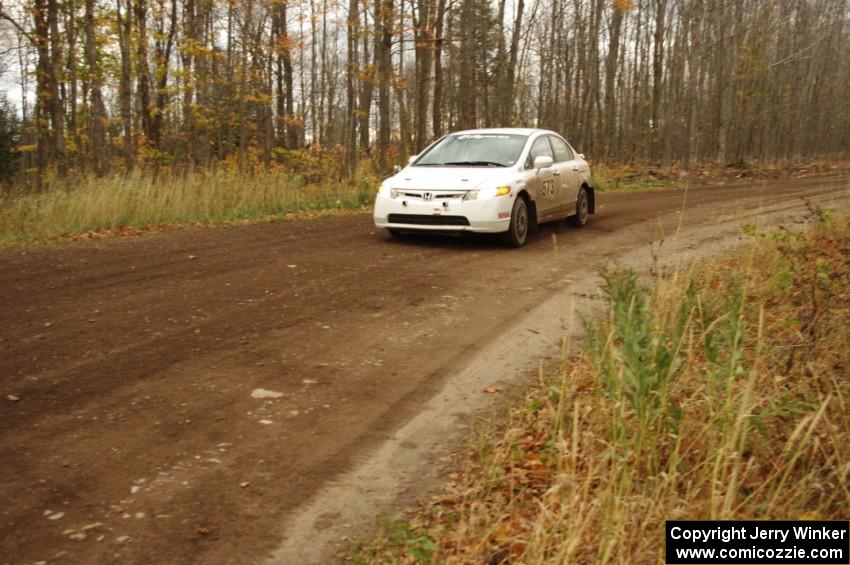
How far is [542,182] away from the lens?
11.3 metres

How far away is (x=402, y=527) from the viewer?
359 cm

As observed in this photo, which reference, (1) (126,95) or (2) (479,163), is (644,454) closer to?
(2) (479,163)

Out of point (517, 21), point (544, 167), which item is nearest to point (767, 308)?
point (544, 167)

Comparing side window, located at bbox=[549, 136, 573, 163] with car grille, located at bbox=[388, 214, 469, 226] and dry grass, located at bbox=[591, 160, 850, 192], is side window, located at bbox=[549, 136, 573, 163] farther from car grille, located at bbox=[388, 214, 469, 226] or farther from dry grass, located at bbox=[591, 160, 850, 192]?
dry grass, located at bbox=[591, 160, 850, 192]

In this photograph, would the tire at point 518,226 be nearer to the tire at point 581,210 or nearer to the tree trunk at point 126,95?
the tire at point 581,210

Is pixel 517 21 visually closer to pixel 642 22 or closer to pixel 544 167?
pixel 642 22

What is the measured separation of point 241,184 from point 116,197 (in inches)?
106

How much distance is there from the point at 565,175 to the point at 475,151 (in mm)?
1877

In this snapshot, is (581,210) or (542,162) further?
(581,210)

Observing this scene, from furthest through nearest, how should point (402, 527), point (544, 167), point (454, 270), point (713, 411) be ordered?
1. point (544, 167)
2. point (454, 270)
3. point (713, 411)
4. point (402, 527)

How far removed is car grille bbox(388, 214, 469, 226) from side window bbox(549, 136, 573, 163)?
295cm

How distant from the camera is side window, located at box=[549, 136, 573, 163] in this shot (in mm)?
12376

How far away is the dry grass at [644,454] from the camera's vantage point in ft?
10.8

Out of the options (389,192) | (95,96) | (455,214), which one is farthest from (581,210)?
(95,96)
